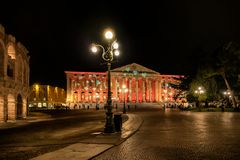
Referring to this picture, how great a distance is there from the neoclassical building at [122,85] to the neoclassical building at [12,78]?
273ft

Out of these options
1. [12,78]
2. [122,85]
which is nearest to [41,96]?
[122,85]

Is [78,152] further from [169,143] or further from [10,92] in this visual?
[10,92]

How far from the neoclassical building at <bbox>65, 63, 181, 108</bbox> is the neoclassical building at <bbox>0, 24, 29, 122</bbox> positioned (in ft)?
273

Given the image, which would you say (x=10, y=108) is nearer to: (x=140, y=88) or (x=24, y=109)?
(x=24, y=109)

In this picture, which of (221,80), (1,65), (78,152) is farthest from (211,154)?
(221,80)

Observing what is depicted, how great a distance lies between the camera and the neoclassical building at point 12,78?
27969 millimetres

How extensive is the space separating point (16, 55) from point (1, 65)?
5.27 meters

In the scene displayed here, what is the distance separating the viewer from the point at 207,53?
57.2 meters

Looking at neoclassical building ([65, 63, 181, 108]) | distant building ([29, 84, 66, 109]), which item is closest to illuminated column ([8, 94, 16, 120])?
distant building ([29, 84, 66, 109])

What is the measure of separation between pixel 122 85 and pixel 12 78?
327 ft

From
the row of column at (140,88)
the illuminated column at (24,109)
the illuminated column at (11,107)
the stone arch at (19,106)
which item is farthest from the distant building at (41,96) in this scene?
the illuminated column at (11,107)

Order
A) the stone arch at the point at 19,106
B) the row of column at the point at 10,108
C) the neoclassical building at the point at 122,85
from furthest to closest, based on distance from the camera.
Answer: the neoclassical building at the point at 122,85 → the stone arch at the point at 19,106 → the row of column at the point at 10,108

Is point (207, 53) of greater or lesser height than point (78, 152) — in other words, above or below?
above

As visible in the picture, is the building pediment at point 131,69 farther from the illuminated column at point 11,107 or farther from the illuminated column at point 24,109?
the illuminated column at point 11,107
